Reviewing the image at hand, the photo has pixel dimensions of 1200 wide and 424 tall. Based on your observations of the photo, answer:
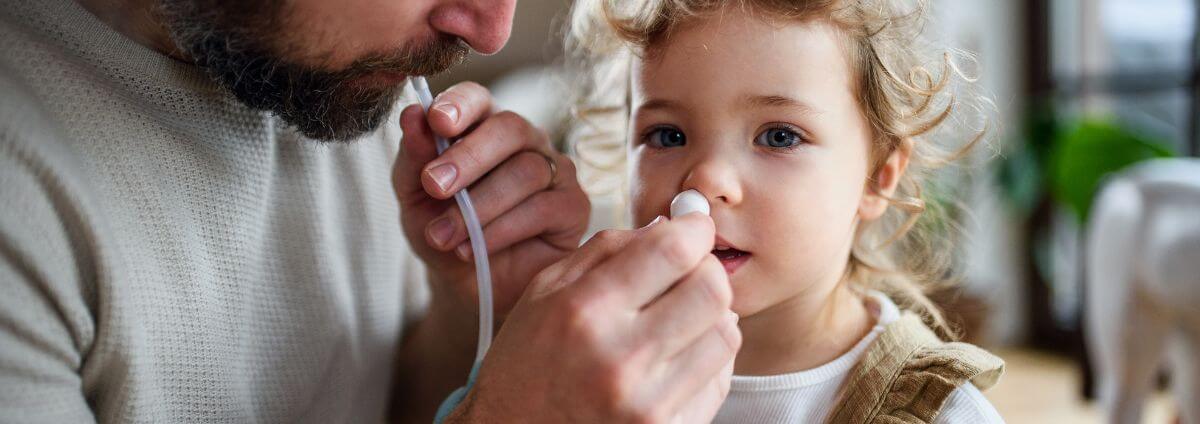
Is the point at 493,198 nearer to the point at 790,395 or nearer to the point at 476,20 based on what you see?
the point at 476,20

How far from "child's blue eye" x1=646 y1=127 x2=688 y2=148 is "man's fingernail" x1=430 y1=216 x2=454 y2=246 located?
24 centimetres

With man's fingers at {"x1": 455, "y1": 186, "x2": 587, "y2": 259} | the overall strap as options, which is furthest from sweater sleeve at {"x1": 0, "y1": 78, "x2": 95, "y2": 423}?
the overall strap

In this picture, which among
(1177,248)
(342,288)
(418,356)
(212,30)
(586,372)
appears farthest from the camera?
(1177,248)

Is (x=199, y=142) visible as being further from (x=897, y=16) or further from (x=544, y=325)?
(x=897, y=16)

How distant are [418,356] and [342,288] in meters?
0.17

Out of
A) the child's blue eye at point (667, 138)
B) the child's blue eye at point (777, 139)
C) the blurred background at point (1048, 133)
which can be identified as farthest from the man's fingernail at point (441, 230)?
the blurred background at point (1048, 133)

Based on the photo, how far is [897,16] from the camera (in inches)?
44.2

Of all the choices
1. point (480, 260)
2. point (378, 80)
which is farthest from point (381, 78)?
point (480, 260)

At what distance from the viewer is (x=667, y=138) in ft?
3.50

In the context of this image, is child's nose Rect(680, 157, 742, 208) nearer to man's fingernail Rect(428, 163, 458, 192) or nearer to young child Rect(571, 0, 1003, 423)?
young child Rect(571, 0, 1003, 423)

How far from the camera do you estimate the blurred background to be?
10.2 ft

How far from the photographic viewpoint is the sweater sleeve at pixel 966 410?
97 cm

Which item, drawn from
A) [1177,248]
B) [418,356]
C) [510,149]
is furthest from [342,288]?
[1177,248]

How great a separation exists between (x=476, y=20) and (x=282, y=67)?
0.64 feet
